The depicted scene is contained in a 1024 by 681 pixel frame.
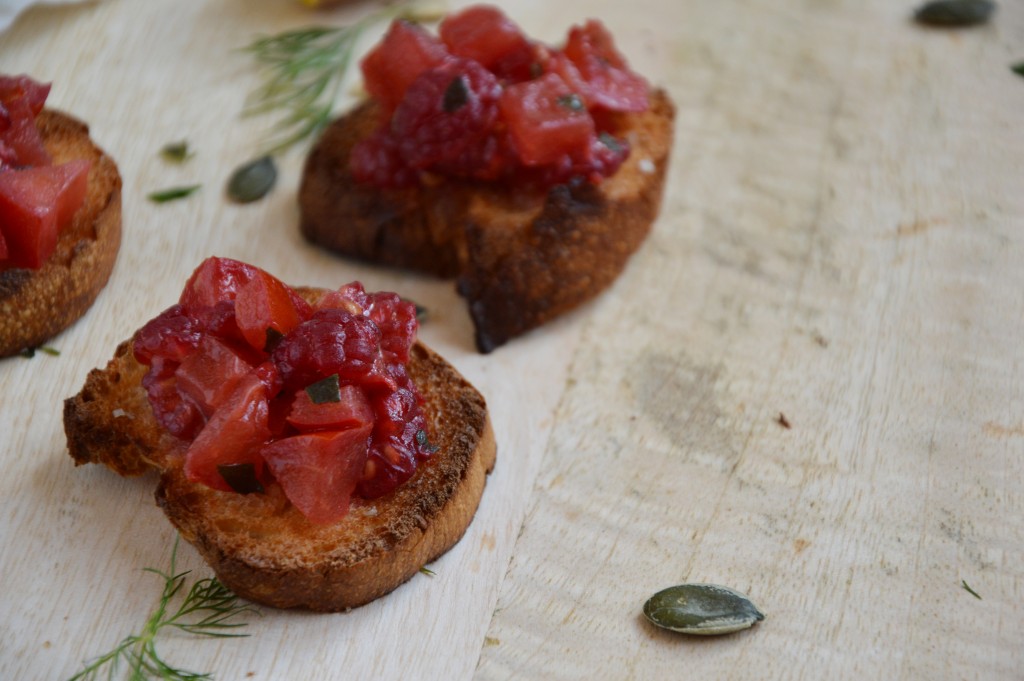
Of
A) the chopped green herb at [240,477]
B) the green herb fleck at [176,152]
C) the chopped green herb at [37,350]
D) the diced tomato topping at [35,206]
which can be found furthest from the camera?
the green herb fleck at [176,152]

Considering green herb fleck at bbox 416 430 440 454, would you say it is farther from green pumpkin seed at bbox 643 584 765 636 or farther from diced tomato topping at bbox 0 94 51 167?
diced tomato topping at bbox 0 94 51 167

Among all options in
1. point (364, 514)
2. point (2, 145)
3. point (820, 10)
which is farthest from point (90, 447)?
point (820, 10)

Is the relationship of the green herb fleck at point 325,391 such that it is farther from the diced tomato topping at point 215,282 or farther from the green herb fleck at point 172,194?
the green herb fleck at point 172,194

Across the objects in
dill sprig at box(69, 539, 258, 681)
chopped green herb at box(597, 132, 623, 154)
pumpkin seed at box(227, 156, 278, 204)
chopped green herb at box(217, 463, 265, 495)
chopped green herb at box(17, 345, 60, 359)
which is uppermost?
chopped green herb at box(597, 132, 623, 154)

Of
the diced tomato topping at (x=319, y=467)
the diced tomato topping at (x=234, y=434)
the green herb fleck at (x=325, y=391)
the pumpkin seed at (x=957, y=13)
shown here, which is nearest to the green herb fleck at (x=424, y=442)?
the diced tomato topping at (x=319, y=467)

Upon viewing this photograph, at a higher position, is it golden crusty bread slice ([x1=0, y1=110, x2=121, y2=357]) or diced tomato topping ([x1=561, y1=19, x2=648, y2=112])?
diced tomato topping ([x1=561, y1=19, x2=648, y2=112])

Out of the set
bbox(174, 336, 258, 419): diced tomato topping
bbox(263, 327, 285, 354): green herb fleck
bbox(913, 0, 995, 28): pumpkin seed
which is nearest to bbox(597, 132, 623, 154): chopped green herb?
bbox(263, 327, 285, 354): green herb fleck

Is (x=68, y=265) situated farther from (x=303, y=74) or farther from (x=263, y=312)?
(x=303, y=74)
